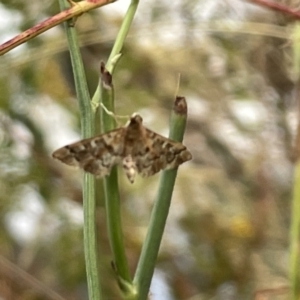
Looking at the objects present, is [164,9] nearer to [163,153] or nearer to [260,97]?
[260,97]

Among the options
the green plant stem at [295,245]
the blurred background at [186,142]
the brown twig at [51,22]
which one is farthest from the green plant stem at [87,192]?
the blurred background at [186,142]

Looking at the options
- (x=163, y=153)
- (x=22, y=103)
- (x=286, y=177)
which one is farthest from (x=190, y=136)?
(x=163, y=153)

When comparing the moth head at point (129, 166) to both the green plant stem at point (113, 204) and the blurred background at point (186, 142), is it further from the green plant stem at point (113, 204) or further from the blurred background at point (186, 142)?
the blurred background at point (186, 142)

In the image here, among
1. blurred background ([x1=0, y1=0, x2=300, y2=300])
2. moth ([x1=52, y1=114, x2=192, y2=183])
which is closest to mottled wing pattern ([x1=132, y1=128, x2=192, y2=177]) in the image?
moth ([x1=52, y1=114, x2=192, y2=183])

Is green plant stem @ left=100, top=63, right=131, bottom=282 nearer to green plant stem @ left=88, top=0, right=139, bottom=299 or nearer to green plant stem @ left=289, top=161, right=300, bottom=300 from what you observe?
green plant stem @ left=88, top=0, right=139, bottom=299

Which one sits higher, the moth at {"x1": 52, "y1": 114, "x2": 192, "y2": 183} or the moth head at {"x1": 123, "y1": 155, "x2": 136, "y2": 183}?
the moth head at {"x1": 123, "y1": 155, "x2": 136, "y2": 183}

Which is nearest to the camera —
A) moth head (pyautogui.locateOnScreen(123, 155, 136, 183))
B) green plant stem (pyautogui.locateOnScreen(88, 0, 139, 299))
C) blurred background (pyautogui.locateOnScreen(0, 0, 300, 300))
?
green plant stem (pyautogui.locateOnScreen(88, 0, 139, 299))

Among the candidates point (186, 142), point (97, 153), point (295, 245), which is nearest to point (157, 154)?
point (97, 153)
